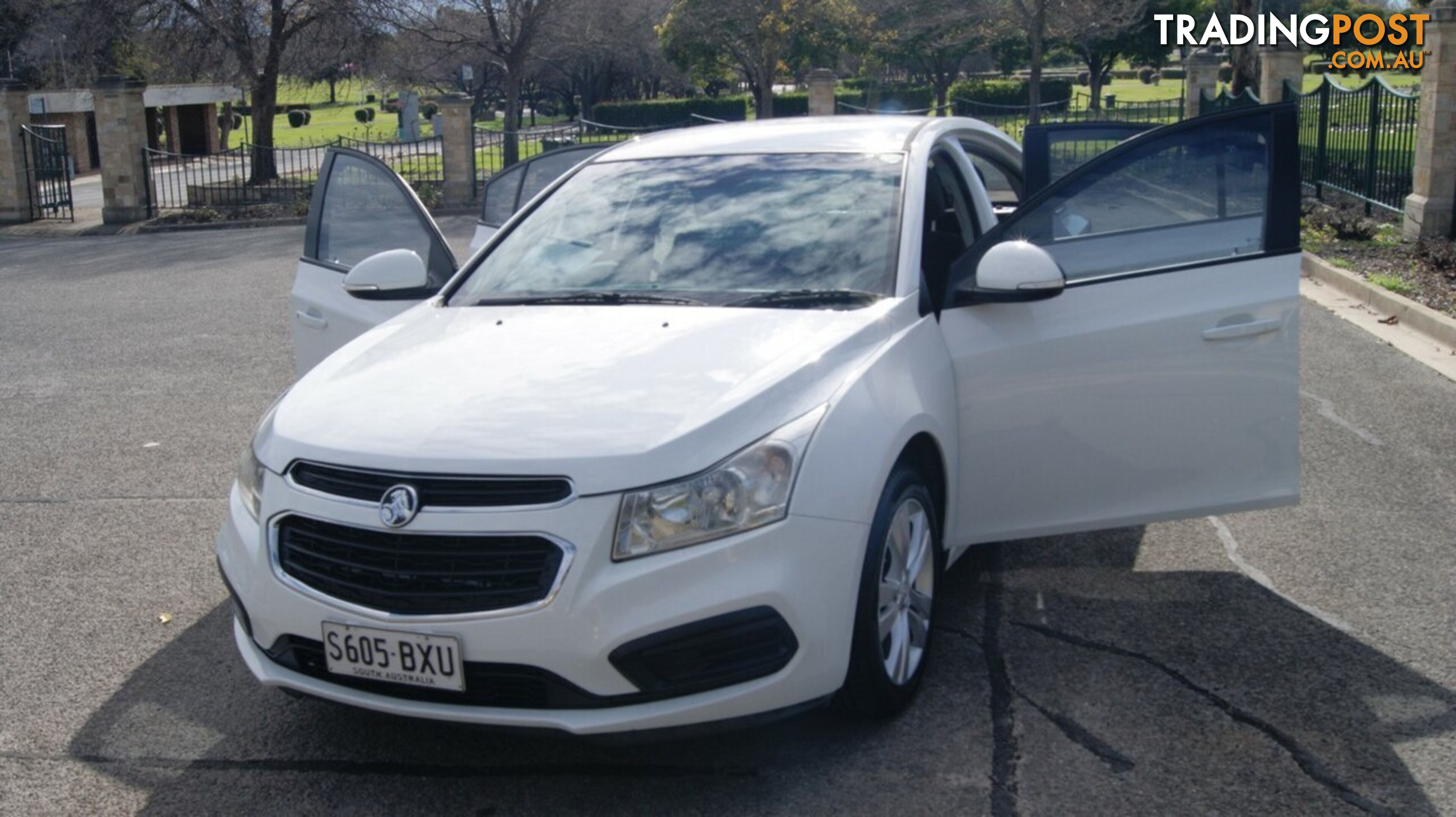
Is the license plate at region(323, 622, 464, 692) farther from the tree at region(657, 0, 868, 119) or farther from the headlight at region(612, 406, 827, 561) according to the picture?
→ the tree at region(657, 0, 868, 119)

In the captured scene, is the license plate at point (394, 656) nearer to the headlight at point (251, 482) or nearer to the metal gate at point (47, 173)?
the headlight at point (251, 482)

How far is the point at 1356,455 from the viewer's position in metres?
7.08

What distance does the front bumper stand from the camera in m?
3.37

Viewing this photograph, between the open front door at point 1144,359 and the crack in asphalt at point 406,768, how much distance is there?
1315 mm

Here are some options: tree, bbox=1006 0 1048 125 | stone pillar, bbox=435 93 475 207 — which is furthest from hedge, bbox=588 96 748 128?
stone pillar, bbox=435 93 475 207

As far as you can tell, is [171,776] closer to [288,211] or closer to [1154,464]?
[1154,464]

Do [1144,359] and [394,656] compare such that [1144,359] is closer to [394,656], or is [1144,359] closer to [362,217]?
[394,656]

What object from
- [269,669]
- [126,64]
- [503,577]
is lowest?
[269,669]

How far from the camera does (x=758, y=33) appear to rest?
138ft

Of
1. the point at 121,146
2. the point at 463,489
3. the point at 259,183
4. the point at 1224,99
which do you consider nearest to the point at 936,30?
the point at 1224,99

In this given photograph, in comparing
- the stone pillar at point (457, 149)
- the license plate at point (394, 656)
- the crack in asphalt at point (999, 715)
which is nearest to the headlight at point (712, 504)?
the license plate at point (394, 656)

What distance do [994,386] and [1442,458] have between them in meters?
3.53

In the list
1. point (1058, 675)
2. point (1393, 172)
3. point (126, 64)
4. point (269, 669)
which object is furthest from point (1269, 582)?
point (126, 64)

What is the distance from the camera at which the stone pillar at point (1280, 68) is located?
22047 mm
